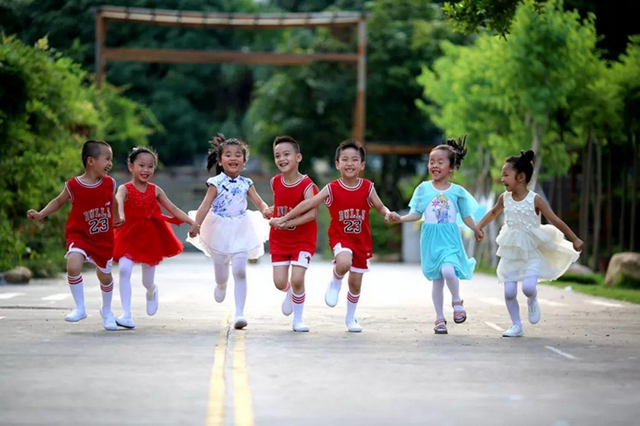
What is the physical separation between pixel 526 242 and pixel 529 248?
0.07m

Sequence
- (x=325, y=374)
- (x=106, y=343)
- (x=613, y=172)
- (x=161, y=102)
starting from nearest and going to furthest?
(x=325, y=374), (x=106, y=343), (x=613, y=172), (x=161, y=102)

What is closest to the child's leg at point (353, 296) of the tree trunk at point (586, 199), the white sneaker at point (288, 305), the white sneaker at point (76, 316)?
the white sneaker at point (288, 305)

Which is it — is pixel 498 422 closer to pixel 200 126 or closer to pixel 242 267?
pixel 242 267

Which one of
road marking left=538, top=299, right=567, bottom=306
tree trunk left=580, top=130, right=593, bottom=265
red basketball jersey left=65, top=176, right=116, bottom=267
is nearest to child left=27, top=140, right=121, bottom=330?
red basketball jersey left=65, top=176, right=116, bottom=267

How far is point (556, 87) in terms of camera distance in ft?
104

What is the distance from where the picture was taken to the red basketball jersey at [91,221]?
41.0 feet

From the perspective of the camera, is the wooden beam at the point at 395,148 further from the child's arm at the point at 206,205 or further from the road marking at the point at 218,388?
the road marking at the point at 218,388

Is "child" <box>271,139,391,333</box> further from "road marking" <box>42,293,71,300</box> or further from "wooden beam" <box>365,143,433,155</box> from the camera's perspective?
"wooden beam" <box>365,143,433,155</box>

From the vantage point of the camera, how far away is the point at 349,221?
12719 millimetres

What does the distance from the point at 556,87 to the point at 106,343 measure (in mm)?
22528

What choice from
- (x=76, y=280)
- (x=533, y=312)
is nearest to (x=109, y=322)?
(x=76, y=280)

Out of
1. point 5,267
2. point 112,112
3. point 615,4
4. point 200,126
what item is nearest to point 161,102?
point 200,126

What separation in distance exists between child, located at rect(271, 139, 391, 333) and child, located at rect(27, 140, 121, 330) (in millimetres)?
1645

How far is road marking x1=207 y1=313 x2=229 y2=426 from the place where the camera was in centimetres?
705
